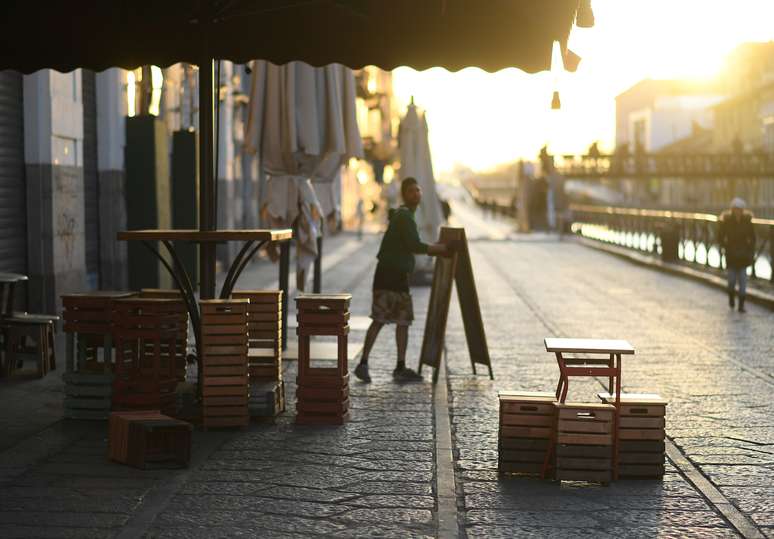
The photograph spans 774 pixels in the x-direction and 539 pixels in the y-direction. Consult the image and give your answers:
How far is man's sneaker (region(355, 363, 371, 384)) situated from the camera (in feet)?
35.7

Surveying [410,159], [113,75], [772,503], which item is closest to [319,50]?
[772,503]

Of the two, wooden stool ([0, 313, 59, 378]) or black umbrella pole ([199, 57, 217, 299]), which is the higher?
black umbrella pole ([199, 57, 217, 299])

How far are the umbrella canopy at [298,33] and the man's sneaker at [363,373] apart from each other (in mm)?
2466

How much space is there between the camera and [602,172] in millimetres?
111188

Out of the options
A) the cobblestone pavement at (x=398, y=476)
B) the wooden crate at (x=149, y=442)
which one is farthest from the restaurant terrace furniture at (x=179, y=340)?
the wooden crate at (x=149, y=442)

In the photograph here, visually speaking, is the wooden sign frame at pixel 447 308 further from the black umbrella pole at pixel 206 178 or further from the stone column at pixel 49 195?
the stone column at pixel 49 195

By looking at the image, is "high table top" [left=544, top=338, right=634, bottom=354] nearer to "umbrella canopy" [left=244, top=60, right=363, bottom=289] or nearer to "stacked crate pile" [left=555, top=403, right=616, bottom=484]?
"stacked crate pile" [left=555, top=403, right=616, bottom=484]

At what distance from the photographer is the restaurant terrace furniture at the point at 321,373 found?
8.73 meters

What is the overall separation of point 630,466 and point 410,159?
14.0m

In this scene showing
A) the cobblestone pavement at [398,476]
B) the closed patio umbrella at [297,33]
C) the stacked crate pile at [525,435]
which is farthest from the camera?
the closed patio umbrella at [297,33]

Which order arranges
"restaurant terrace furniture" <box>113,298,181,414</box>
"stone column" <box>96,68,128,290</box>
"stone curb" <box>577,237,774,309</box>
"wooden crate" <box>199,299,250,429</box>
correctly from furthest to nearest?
1. "stone curb" <box>577,237,774,309</box>
2. "stone column" <box>96,68,128,290</box>
3. "restaurant terrace furniture" <box>113,298,181,414</box>
4. "wooden crate" <box>199,299,250,429</box>

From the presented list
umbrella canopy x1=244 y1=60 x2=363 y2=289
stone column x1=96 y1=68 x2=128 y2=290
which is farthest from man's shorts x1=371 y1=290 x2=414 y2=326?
stone column x1=96 y1=68 x2=128 y2=290

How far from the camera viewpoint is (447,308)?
11.3 metres

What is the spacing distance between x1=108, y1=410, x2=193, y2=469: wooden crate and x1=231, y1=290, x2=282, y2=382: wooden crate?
1.71 m
